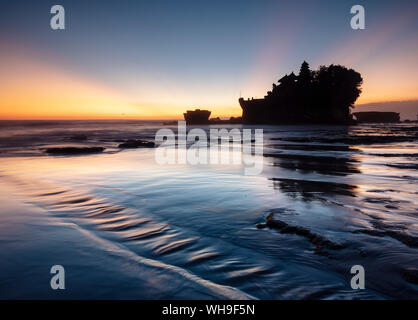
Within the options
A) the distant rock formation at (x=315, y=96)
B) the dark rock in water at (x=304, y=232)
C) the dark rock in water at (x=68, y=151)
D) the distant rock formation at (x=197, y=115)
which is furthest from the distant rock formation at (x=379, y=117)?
the dark rock in water at (x=304, y=232)

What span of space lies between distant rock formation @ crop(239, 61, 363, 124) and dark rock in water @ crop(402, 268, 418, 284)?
81271 millimetres

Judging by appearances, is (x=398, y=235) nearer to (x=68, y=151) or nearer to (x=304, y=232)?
(x=304, y=232)

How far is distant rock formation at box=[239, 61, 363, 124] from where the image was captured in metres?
74.6

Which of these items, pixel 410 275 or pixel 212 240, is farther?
pixel 212 240

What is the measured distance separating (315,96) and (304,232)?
84919 millimetres

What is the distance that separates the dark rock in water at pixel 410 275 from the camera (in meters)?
1.96

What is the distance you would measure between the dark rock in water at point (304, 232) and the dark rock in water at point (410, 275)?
55 centimetres

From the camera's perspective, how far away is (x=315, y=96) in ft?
254

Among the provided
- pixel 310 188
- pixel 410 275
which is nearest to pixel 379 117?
pixel 310 188

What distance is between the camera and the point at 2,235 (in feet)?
10.1

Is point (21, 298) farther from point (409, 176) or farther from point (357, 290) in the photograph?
point (409, 176)

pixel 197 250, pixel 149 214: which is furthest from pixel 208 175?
pixel 197 250

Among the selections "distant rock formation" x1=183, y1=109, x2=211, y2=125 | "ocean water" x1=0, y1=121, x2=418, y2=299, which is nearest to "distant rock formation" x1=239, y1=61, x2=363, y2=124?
"distant rock formation" x1=183, y1=109, x2=211, y2=125
